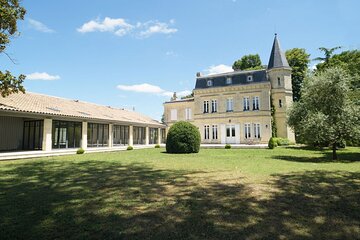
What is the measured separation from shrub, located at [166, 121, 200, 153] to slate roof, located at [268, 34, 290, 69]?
56.8ft

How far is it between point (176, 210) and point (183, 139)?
1352 cm

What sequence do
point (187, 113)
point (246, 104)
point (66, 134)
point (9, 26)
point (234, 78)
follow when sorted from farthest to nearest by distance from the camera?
point (187, 113) → point (234, 78) → point (246, 104) → point (66, 134) → point (9, 26)

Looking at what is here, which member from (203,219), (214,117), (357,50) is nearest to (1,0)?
(203,219)

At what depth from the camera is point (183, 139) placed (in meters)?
18.1

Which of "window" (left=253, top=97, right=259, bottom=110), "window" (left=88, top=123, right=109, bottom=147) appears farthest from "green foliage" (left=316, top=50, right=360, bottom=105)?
"window" (left=88, top=123, right=109, bottom=147)

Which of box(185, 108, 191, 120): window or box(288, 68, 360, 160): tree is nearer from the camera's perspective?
box(288, 68, 360, 160): tree

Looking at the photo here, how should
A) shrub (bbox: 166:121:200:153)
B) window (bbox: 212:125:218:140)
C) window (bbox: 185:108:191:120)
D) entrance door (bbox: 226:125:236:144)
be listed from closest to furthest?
shrub (bbox: 166:121:200:153) → entrance door (bbox: 226:125:236:144) → window (bbox: 212:125:218:140) → window (bbox: 185:108:191:120)

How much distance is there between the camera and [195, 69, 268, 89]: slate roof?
29.7 m

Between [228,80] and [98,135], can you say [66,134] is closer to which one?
[98,135]

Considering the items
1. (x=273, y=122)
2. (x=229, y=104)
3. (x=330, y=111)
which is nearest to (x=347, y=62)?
(x=273, y=122)

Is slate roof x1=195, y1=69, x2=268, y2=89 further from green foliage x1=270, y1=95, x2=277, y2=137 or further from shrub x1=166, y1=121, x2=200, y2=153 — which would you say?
shrub x1=166, y1=121, x2=200, y2=153

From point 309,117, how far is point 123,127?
64.8 feet

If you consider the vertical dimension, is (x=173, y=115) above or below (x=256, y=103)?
below

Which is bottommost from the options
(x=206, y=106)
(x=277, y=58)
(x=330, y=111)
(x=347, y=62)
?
(x=330, y=111)
